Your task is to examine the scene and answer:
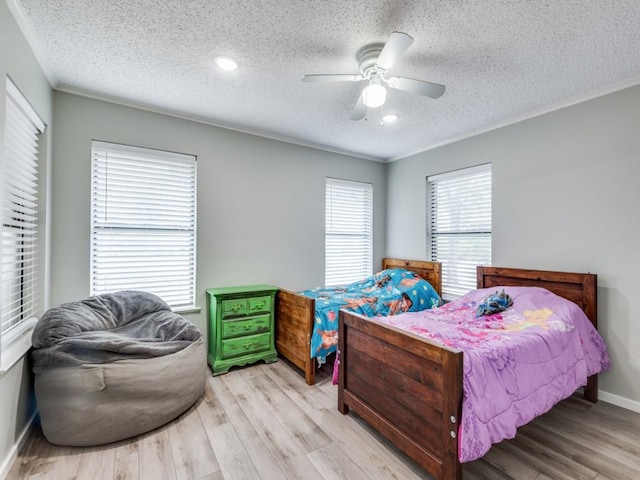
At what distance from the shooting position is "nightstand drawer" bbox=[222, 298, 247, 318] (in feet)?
9.98

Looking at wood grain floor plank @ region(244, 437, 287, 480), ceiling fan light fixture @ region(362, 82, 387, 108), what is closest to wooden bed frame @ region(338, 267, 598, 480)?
wood grain floor plank @ region(244, 437, 287, 480)

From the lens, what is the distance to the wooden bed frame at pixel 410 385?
1.52 m

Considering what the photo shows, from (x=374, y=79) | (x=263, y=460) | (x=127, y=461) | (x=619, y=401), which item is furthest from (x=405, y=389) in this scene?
(x=619, y=401)

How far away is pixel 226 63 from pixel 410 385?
8.34 feet

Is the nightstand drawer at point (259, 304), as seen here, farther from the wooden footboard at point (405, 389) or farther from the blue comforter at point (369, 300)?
the wooden footboard at point (405, 389)

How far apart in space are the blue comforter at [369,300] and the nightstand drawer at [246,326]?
23.9 inches

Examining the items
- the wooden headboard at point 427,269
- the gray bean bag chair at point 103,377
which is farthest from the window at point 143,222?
the wooden headboard at point 427,269

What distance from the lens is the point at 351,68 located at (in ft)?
7.54

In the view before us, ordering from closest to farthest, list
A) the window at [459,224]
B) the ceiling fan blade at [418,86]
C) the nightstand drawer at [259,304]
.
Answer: the ceiling fan blade at [418,86]
the nightstand drawer at [259,304]
the window at [459,224]

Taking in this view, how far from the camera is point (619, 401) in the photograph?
100 inches

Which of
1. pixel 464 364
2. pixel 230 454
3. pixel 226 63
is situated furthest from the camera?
pixel 226 63

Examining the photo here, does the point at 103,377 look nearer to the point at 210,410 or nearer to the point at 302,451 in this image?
the point at 210,410

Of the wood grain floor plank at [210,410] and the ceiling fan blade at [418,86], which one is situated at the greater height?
A: the ceiling fan blade at [418,86]

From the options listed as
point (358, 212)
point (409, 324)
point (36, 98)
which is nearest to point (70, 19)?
point (36, 98)
